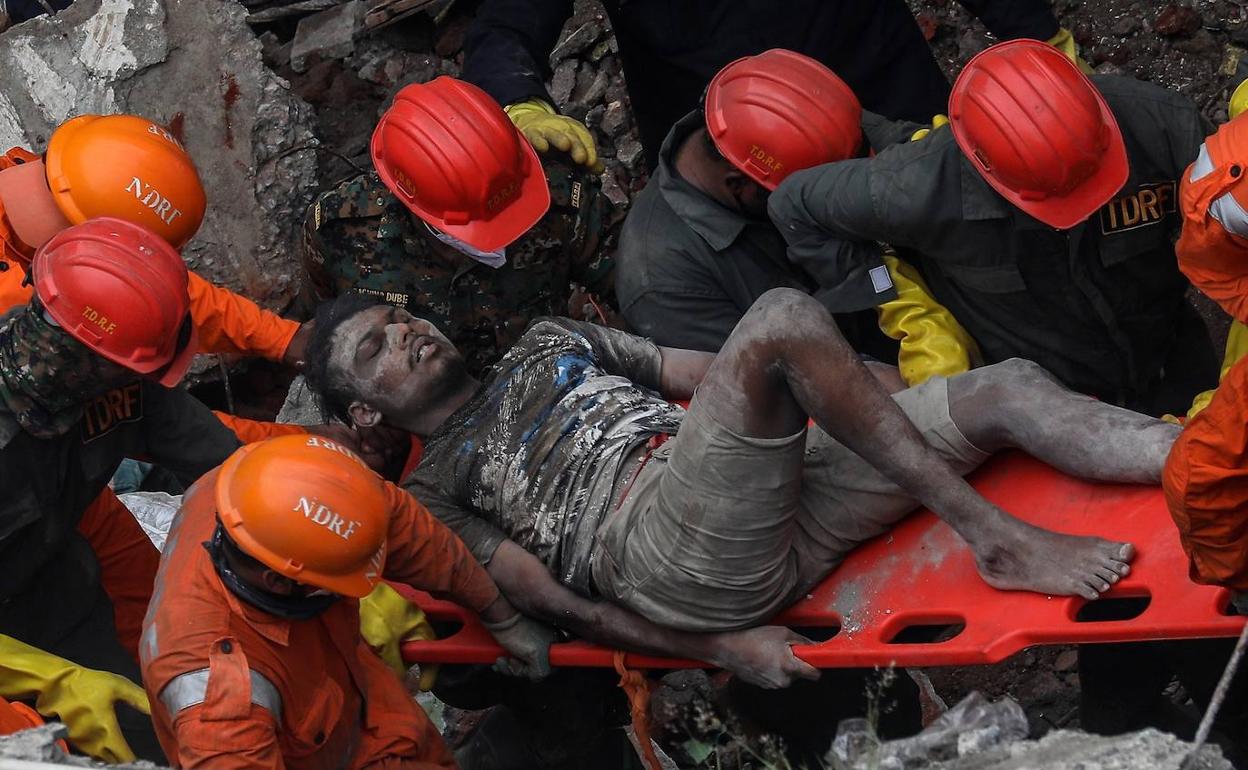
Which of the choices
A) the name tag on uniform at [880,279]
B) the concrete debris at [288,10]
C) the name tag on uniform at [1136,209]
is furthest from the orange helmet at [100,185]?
the concrete debris at [288,10]

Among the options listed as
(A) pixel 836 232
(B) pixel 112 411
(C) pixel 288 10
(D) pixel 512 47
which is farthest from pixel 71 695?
(C) pixel 288 10

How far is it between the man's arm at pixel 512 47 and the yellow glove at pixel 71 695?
2420 mm

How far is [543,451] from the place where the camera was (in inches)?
153

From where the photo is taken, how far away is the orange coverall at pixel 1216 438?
250 centimetres

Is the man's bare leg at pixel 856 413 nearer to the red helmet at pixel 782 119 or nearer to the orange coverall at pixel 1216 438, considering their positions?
the orange coverall at pixel 1216 438

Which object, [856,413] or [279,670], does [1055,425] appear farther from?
[279,670]

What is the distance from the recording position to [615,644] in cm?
373

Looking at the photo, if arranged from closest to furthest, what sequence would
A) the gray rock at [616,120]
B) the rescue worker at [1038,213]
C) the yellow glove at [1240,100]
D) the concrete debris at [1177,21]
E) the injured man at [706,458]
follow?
1. the injured man at [706,458]
2. the yellow glove at [1240,100]
3. the rescue worker at [1038,213]
4. the concrete debris at [1177,21]
5. the gray rock at [616,120]

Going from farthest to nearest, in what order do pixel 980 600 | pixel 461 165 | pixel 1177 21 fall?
1. pixel 1177 21
2. pixel 461 165
3. pixel 980 600

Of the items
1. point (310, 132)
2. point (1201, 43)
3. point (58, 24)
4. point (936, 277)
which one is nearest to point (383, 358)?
point (936, 277)

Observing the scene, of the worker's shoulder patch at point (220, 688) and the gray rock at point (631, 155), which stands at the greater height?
the worker's shoulder patch at point (220, 688)

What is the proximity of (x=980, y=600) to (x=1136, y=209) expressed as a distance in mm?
1080

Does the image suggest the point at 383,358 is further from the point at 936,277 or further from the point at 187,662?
the point at 936,277

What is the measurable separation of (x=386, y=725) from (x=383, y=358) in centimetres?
105
